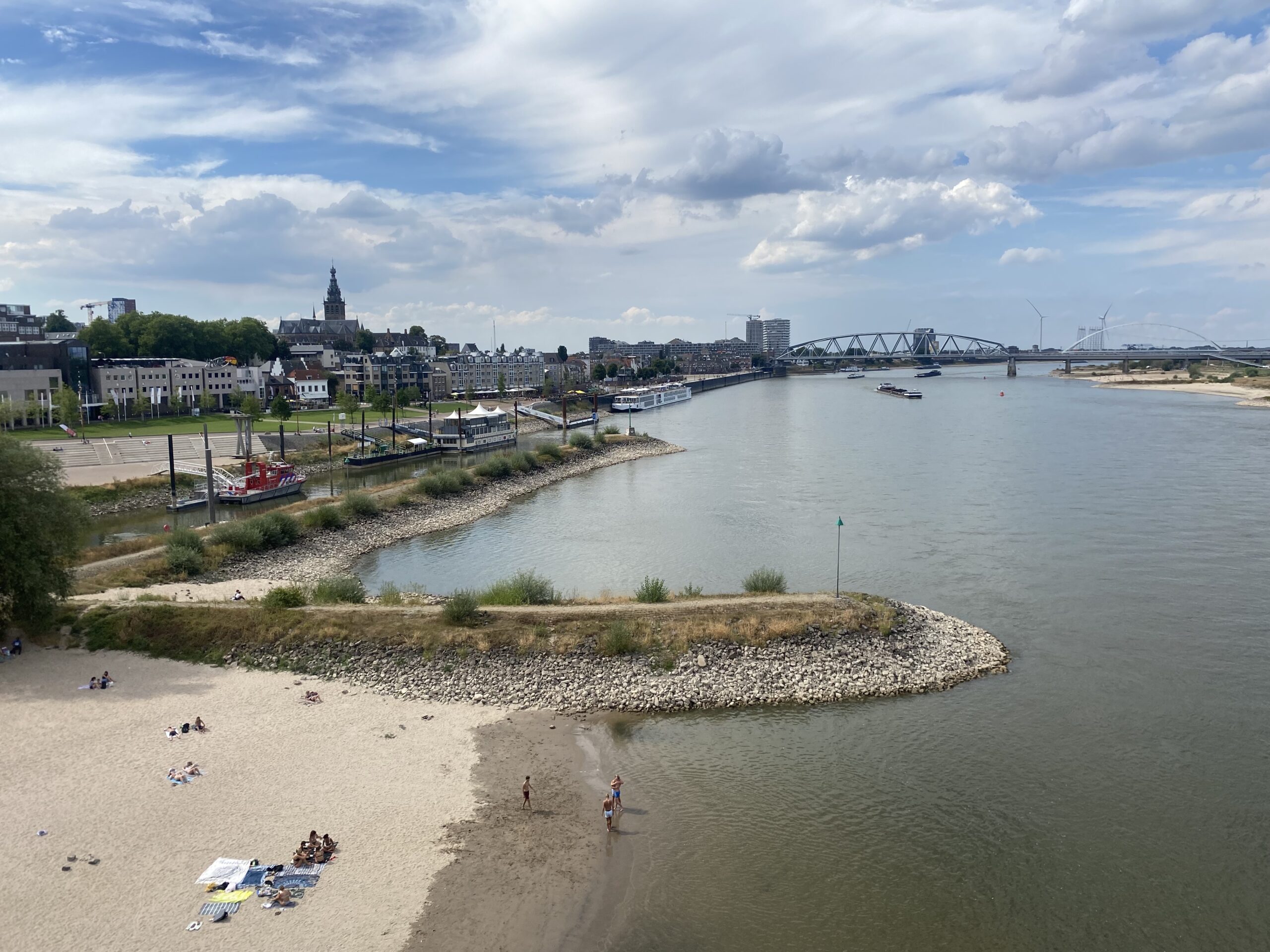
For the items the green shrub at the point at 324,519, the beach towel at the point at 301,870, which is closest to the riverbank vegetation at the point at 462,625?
the beach towel at the point at 301,870

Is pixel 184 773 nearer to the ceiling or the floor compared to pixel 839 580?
nearer to the floor

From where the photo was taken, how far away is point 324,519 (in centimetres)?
3042

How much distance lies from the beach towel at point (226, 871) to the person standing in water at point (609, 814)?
4823 millimetres

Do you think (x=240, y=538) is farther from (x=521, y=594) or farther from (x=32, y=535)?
(x=521, y=594)

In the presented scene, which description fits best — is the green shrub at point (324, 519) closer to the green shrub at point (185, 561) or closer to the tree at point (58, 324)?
the green shrub at point (185, 561)

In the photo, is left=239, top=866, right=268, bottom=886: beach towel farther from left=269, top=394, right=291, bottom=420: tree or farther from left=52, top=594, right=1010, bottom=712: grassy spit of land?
left=269, top=394, right=291, bottom=420: tree

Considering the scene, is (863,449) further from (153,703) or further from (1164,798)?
(153,703)

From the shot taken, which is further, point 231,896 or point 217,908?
point 231,896

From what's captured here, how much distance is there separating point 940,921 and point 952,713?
233 inches

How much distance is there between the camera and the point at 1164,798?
1352 centimetres

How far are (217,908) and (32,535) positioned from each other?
39.8 ft

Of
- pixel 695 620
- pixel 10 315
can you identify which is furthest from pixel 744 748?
pixel 10 315

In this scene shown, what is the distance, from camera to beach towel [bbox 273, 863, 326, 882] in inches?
434

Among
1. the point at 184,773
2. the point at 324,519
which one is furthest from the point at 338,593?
the point at 324,519
